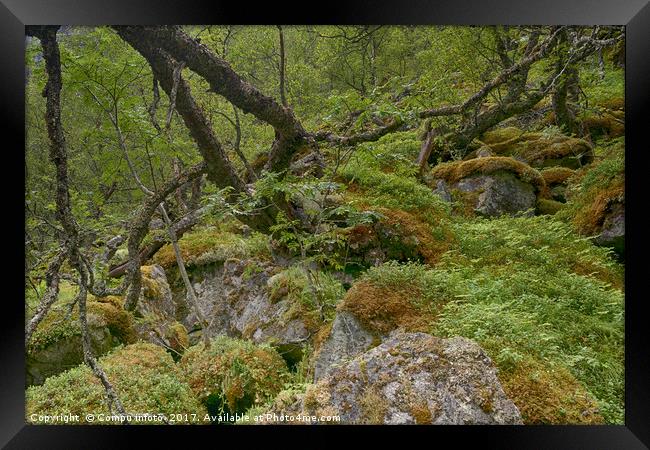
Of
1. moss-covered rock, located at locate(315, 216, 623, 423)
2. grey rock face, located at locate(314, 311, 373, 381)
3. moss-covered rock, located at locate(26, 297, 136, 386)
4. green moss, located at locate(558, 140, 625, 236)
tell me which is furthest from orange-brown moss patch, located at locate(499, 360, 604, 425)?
Result: moss-covered rock, located at locate(26, 297, 136, 386)

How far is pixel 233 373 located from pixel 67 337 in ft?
4.14

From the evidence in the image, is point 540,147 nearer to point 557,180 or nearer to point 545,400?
point 557,180

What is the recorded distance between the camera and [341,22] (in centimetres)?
207

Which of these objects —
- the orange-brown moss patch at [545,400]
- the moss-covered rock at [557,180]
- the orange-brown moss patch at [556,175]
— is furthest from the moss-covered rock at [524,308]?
the orange-brown moss patch at [556,175]

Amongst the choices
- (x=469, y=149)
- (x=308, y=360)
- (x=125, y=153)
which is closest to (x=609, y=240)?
(x=469, y=149)

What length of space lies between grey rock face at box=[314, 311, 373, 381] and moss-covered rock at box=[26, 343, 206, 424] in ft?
2.90

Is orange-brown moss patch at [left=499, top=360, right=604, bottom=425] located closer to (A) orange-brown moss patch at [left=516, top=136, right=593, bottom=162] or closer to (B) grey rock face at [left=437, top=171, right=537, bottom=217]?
(B) grey rock face at [left=437, top=171, right=537, bottom=217]

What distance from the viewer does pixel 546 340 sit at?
7.64ft

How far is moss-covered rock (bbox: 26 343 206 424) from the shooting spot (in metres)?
2.42

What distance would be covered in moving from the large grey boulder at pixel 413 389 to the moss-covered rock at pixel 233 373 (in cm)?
24

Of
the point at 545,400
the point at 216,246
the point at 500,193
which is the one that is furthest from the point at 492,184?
the point at 216,246

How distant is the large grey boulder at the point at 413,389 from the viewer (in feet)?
6.97

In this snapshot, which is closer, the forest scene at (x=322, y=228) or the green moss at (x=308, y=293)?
the forest scene at (x=322, y=228)

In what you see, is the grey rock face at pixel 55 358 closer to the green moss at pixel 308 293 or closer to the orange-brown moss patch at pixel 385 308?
the green moss at pixel 308 293
